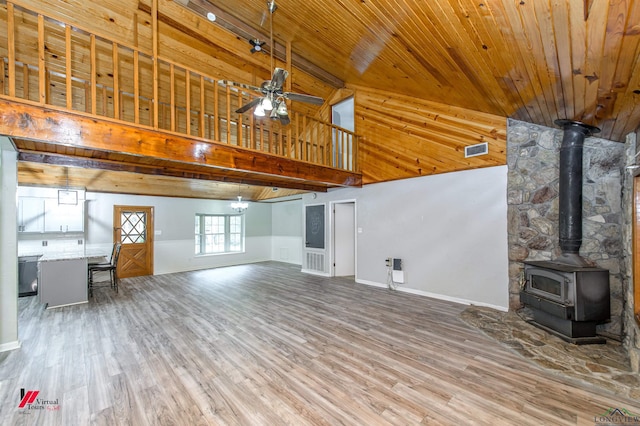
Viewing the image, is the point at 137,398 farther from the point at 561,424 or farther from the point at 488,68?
the point at 488,68

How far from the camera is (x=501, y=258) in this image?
430cm

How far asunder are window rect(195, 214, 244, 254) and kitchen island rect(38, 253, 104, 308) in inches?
144

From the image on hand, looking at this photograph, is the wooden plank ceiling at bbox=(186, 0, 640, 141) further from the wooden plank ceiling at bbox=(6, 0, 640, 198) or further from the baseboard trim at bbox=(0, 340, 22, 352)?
the baseboard trim at bbox=(0, 340, 22, 352)

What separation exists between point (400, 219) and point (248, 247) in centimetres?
604

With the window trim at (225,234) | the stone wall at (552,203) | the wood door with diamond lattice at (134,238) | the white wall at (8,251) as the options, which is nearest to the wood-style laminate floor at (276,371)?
the white wall at (8,251)

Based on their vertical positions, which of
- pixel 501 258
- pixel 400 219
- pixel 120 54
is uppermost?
pixel 120 54

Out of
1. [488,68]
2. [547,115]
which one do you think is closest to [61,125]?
[488,68]

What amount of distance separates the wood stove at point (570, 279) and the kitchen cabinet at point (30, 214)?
9515 mm

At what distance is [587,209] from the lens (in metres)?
3.63

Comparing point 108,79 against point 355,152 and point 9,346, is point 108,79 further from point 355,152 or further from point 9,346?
point 355,152

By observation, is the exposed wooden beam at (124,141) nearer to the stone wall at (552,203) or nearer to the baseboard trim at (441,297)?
the baseboard trim at (441,297)

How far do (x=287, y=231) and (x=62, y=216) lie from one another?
6.11 m

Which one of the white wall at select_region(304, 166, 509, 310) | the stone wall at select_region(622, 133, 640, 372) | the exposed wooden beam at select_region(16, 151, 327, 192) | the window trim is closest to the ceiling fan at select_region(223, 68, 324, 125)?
the exposed wooden beam at select_region(16, 151, 327, 192)

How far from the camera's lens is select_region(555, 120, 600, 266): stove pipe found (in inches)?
137
